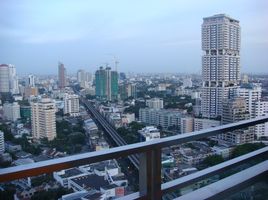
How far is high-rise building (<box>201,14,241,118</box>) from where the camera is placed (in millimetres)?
12375

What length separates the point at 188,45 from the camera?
12883mm

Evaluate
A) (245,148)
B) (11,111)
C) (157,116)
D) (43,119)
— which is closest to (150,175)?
(245,148)

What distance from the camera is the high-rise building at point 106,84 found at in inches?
548

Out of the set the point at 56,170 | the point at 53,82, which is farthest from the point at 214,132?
the point at 53,82

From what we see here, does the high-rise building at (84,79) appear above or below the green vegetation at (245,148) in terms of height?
above

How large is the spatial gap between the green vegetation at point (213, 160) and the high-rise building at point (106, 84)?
445 inches

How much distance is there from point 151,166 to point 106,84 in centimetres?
1385

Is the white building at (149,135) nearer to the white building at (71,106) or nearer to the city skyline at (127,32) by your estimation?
the city skyline at (127,32)

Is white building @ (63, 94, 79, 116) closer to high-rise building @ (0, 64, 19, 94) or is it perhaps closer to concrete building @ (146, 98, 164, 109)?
high-rise building @ (0, 64, 19, 94)

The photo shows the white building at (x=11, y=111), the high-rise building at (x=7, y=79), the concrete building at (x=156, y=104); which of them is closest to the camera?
the high-rise building at (x=7, y=79)

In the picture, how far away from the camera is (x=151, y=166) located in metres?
1.30

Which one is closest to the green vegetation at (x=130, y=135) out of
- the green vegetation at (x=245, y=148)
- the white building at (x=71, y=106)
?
the green vegetation at (x=245, y=148)

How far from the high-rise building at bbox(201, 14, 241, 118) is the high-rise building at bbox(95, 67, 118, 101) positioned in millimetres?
4475

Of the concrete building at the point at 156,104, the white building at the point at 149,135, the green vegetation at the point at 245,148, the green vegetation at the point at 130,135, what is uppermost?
the white building at the point at 149,135
